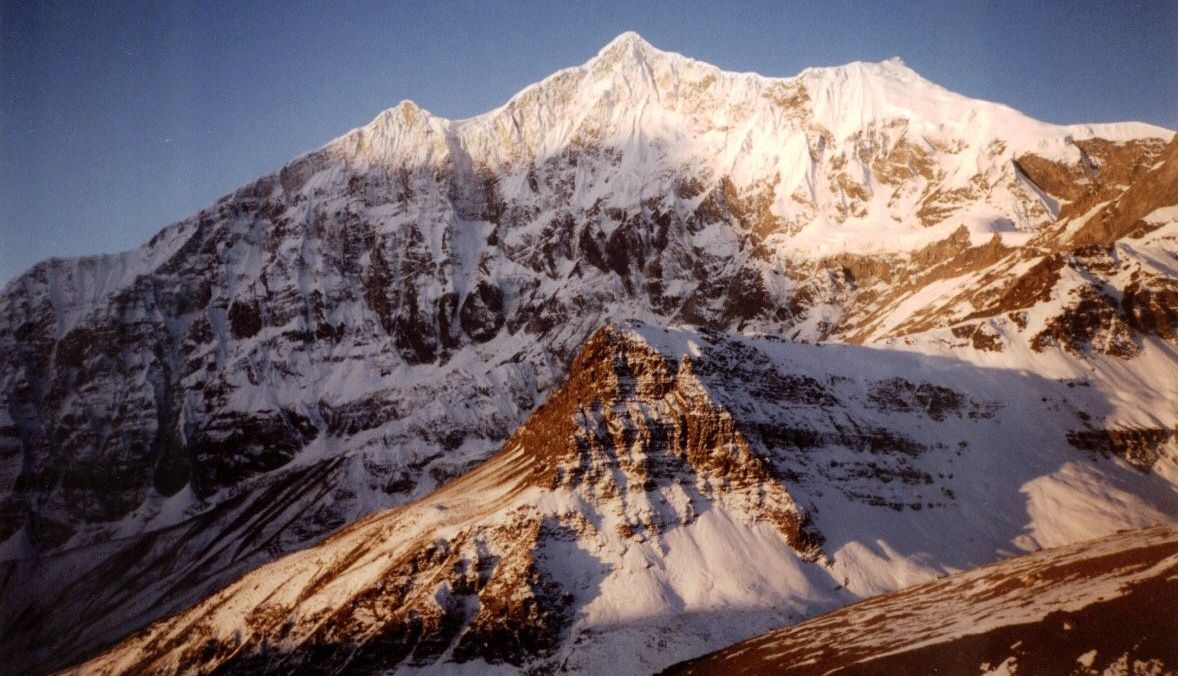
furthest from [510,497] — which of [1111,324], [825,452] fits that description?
[1111,324]

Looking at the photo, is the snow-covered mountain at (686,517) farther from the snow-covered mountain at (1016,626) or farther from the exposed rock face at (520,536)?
the snow-covered mountain at (1016,626)

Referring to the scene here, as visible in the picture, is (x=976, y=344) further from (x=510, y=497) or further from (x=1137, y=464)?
(x=510, y=497)

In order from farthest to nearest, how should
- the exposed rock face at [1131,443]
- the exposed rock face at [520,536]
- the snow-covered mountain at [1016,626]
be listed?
the exposed rock face at [1131,443] < the exposed rock face at [520,536] < the snow-covered mountain at [1016,626]

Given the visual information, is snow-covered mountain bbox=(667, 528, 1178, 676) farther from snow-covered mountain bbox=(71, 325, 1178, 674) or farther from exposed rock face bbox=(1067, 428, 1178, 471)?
exposed rock face bbox=(1067, 428, 1178, 471)

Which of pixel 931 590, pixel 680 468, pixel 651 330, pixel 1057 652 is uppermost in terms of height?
pixel 651 330

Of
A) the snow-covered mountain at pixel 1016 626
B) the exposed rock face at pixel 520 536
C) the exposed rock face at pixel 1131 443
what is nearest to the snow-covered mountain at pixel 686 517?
the exposed rock face at pixel 520 536

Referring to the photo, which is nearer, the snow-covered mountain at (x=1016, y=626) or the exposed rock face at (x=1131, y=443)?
the snow-covered mountain at (x=1016, y=626)
